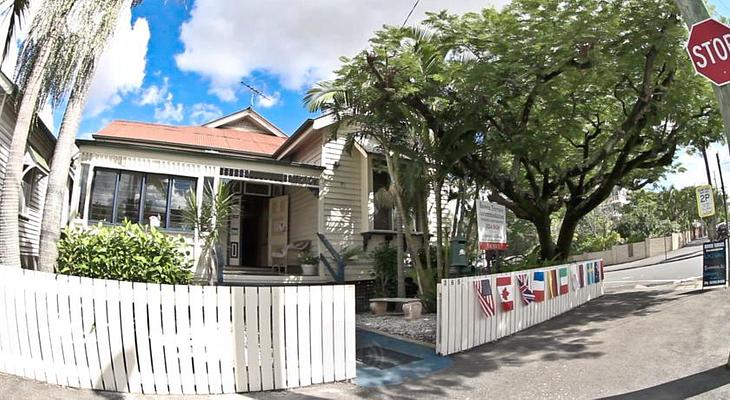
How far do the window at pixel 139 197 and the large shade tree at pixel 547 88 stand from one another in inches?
198

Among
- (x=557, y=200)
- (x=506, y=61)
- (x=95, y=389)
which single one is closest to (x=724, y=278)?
(x=557, y=200)

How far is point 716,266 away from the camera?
1157cm

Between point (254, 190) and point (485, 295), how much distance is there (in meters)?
10.6

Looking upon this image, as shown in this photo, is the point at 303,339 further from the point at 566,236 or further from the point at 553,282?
the point at 566,236

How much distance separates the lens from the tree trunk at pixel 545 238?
13.9 m

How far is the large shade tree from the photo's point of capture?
30.9 feet

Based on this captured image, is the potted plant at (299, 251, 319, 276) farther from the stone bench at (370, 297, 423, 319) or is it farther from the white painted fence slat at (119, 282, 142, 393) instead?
the white painted fence slat at (119, 282, 142, 393)

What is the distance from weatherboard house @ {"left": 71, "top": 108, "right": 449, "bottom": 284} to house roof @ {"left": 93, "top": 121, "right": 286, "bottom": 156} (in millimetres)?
49

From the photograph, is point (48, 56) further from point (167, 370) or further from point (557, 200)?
point (557, 200)

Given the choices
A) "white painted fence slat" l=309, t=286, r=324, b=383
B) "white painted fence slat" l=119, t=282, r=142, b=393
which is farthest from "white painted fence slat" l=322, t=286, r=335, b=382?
"white painted fence slat" l=119, t=282, r=142, b=393

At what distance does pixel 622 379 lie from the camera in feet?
18.9

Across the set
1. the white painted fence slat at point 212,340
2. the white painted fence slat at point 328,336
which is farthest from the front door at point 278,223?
the white painted fence slat at point 212,340

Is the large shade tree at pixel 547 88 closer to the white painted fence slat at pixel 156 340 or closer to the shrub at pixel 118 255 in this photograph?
the shrub at pixel 118 255

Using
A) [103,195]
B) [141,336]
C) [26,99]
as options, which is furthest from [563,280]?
[103,195]
